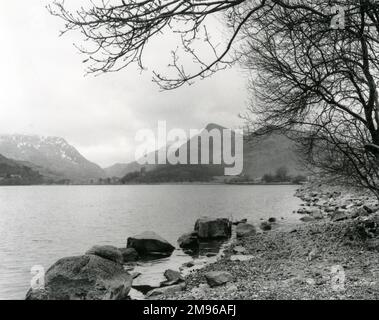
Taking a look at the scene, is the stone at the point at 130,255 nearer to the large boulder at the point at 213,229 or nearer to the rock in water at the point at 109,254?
the rock in water at the point at 109,254

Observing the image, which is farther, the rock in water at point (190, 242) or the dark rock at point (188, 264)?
the rock in water at point (190, 242)

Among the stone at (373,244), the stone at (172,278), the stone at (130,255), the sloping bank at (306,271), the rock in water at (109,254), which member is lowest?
the stone at (130,255)

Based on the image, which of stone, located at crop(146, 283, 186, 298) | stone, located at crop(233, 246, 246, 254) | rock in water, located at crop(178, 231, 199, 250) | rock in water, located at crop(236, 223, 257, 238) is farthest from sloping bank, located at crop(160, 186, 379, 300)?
rock in water, located at crop(236, 223, 257, 238)

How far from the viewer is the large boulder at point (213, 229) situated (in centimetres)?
3384

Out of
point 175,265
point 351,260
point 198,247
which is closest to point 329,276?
point 351,260

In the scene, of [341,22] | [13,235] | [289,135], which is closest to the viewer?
[341,22]

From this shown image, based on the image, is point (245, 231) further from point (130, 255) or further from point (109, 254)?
point (109, 254)

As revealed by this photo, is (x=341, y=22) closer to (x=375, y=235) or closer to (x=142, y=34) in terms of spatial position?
(x=142, y=34)

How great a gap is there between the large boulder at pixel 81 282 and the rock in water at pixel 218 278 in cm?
331

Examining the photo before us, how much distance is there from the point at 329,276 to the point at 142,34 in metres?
9.74

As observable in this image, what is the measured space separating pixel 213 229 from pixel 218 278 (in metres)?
18.3

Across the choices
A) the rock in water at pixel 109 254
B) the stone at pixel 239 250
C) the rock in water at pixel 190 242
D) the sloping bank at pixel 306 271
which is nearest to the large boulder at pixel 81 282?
the sloping bank at pixel 306 271

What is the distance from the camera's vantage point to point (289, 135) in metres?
16.5

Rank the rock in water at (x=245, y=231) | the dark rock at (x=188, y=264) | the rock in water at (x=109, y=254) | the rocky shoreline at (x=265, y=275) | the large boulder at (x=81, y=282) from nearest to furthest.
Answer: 1. the rocky shoreline at (x=265, y=275)
2. the large boulder at (x=81, y=282)
3. the rock in water at (x=109, y=254)
4. the dark rock at (x=188, y=264)
5. the rock in water at (x=245, y=231)
